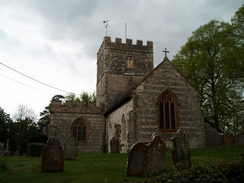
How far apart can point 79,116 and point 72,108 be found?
3.55 ft

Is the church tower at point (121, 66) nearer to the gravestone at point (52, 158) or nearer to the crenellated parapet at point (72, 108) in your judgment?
the crenellated parapet at point (72, 108)

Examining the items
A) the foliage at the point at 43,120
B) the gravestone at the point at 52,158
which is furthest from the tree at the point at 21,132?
the gravestone at the point at 52,158

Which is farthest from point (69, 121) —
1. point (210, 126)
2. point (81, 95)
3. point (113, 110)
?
point (81, 95)

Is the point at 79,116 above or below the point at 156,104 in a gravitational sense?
below

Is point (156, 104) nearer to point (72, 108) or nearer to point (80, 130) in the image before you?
point (80, 130)

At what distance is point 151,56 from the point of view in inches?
1190

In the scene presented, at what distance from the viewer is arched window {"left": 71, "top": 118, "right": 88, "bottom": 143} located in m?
25.6

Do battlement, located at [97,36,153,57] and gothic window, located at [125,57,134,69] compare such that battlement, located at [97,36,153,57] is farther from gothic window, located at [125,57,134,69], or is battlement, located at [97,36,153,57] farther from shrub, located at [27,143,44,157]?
shrub, located at [27,143,44,157]

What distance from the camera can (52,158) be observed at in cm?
994

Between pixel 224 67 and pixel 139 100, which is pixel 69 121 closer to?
pixel 139 100

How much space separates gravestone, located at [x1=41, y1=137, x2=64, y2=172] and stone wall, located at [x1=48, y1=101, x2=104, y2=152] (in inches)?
587

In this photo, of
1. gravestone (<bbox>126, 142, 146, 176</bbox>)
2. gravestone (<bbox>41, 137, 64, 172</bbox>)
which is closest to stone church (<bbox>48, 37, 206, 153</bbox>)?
gravestone (<bbox>41, 137, 64, 172</bbox>)

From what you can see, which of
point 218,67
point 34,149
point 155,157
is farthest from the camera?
point 218,67

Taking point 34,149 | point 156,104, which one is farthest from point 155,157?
point 34,149
